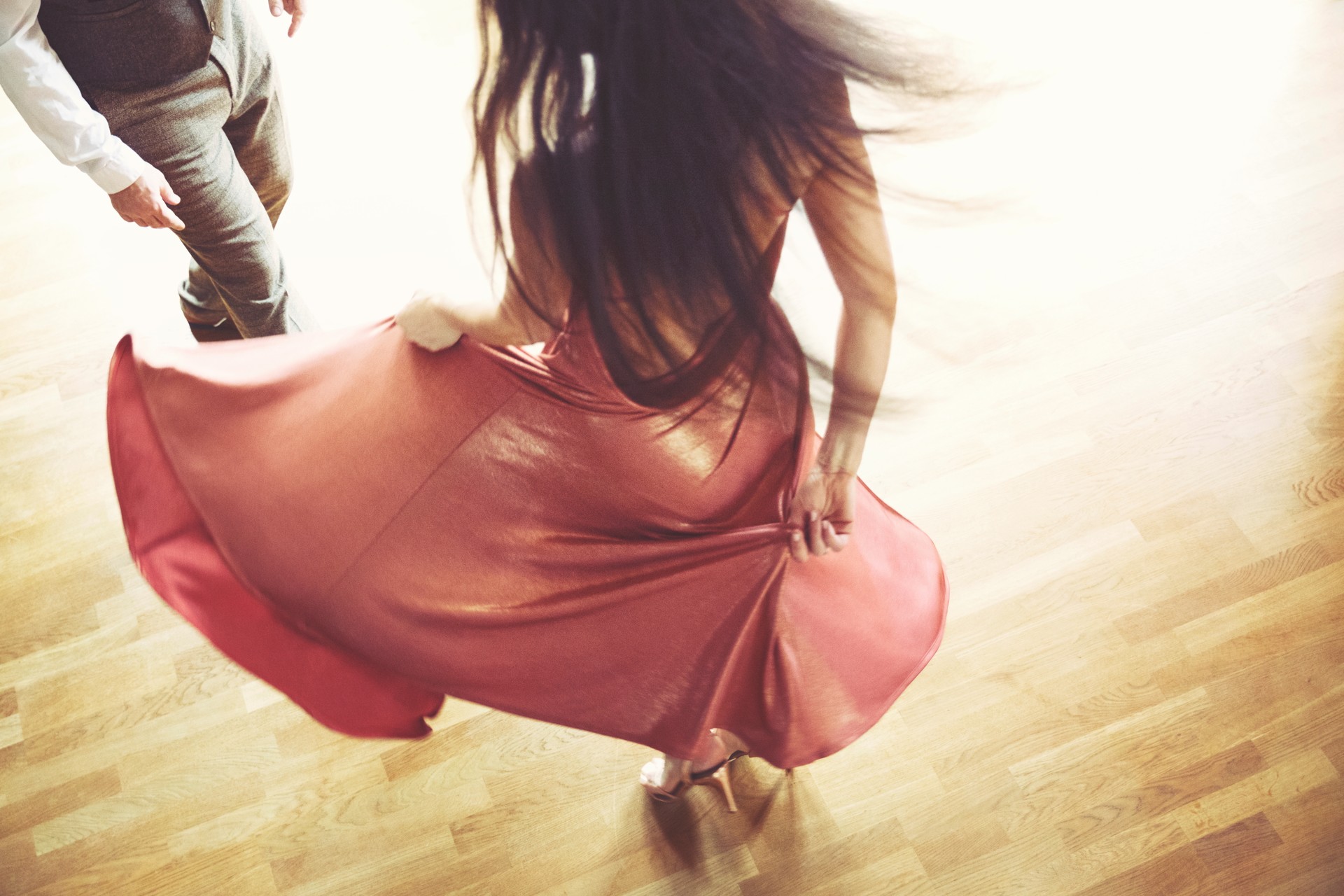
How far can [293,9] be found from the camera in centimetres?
167

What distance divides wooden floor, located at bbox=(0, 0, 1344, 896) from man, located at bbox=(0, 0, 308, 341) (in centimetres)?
40

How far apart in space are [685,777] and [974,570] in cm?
63

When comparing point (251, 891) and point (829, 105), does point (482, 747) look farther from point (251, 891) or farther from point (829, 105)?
point (829, 105)

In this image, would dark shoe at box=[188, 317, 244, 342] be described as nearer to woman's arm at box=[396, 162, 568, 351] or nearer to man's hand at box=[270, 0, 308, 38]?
man's hand at box=[270, 0, 308, 38]

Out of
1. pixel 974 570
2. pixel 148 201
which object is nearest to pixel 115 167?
Answer: pixel 148 201

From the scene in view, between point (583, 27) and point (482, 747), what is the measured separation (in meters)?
1.17

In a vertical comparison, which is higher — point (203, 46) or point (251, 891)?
point (203, 46)

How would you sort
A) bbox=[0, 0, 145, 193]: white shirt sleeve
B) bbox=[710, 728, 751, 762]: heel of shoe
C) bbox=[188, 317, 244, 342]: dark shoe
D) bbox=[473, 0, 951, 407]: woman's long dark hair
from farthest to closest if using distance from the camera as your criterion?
bbox=[188, 317, 244, 342]: dark shoe < bbox=[710, 728, 751, 762]: heel of shoe < bbox=[0, 0, 145, 193]: white shirt sleeve < bbox=[473, 0, 951, 407]: woman's long dark hair

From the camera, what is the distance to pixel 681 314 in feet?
3.03

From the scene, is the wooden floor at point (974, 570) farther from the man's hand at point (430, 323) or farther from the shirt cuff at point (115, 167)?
the shirt cuff at point (115, 167)

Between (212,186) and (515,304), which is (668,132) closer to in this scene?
(515,304)

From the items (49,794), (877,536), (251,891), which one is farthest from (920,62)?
(49,794)


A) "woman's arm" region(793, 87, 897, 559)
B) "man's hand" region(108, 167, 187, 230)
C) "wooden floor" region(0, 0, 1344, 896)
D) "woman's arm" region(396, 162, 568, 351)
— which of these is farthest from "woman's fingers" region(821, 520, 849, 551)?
"man's hand" region(108, 167, 187, 230)

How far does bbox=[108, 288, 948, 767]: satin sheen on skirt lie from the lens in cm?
109
